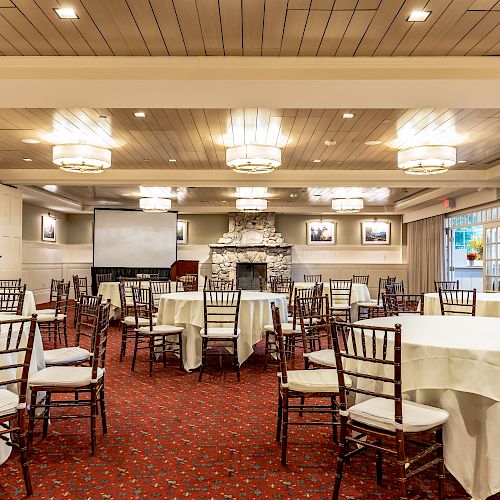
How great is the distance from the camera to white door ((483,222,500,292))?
469 inches

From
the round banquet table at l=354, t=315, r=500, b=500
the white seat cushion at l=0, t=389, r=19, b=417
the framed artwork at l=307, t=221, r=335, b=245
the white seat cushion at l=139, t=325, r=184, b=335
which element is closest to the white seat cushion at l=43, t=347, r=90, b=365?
the white seat cushion at l=0, t=389, r=19, b=417

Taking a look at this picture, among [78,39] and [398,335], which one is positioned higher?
[78,39]

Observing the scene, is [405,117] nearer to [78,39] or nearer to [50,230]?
[78,39]

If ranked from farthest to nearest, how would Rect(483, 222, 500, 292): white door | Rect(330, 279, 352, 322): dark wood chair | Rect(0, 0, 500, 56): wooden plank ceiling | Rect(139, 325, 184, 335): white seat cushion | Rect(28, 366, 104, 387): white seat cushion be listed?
Rect(483, 222, 500, 292): white door
Rect(330, 279, 352, 322): dark wood chair
Rect(139, 325, 184, 335): white seat cushion
Rect(0, 0, 500, 56): wooden plank ceiling
Rect(28, 366, 104, 387): white seat cushion

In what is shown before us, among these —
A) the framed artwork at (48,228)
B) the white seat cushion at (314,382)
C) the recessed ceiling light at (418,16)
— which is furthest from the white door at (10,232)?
the recessed ceiling light at (418,16)

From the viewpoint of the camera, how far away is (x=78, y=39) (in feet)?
14.1

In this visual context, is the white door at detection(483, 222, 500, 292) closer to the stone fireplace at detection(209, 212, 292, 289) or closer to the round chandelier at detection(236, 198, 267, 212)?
the round chandelier at detection(236, 198, 267, 212)

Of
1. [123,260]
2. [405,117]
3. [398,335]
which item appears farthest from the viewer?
[123,260]

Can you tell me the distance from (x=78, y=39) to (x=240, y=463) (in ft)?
11.1

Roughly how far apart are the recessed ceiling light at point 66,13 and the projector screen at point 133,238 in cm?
1229

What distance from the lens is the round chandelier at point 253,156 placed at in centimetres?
730

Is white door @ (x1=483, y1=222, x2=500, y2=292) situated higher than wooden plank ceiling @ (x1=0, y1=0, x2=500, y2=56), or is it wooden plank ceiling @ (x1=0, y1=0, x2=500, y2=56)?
wooden plank ceiling @ (x1=0, y1=0, x2=500, y2=56)

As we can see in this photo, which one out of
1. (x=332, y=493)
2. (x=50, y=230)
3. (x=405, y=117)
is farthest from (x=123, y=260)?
(x=332, y=493)

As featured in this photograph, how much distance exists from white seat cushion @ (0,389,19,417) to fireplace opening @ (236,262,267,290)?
1470cm
